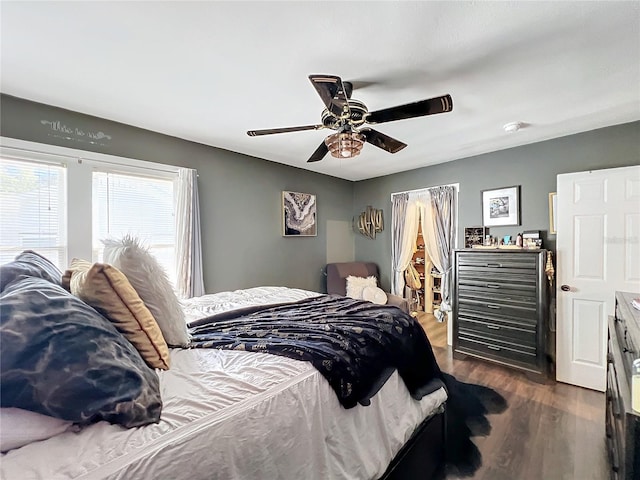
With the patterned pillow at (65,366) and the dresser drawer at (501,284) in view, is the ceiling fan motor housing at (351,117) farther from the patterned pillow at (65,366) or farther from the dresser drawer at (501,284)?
the dresser drawer at (501,284)

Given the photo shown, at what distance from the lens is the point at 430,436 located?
172 centimetres

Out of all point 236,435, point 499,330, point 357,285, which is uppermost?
point 236,435

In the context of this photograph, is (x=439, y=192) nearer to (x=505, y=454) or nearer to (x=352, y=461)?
(x=505, y=454)

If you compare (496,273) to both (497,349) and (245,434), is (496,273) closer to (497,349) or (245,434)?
(497,349)

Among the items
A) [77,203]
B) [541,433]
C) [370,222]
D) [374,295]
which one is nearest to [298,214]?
[370,222]

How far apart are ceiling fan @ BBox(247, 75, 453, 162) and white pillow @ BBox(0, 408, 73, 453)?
1626 mm

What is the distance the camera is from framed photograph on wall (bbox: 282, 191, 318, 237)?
419 cm

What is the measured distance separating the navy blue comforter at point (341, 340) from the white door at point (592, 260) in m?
1.98

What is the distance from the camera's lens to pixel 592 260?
2.77 metres

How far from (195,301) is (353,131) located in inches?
72.6

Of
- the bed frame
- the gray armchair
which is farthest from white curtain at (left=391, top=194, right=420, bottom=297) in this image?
the bed frame

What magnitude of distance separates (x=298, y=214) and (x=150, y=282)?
3.11m

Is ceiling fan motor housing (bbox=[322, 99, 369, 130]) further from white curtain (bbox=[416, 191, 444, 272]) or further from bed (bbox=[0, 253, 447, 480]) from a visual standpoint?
white curtain (bbox=[416, 191, 444, 272])

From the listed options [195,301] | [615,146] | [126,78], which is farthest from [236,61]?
[615,146]
